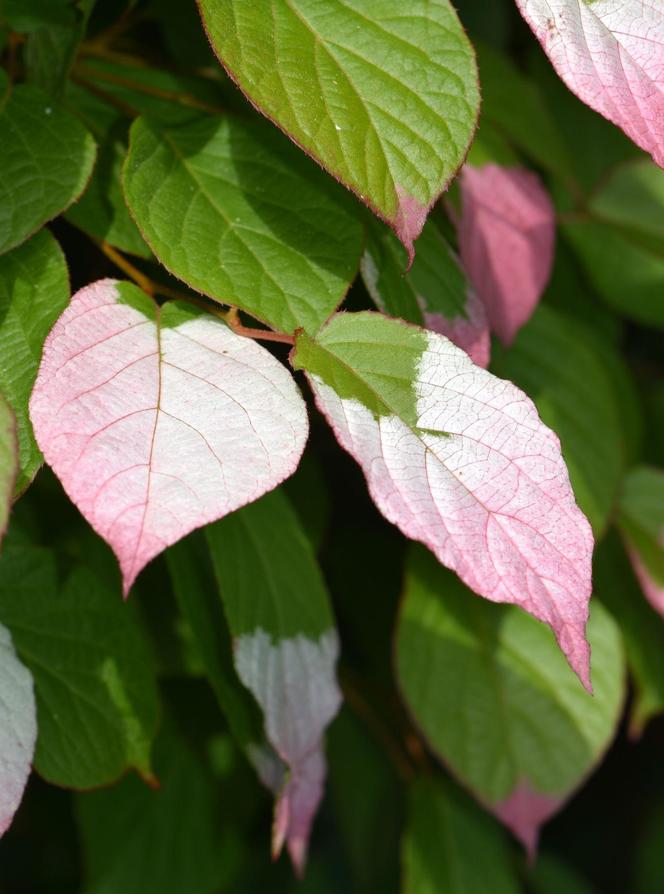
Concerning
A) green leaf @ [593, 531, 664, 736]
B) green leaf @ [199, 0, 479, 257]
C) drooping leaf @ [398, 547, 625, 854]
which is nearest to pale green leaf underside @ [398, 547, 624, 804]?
drooping leaf @ [398, 547, 625, 854]

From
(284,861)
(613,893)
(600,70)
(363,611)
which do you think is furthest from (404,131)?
(613,893)

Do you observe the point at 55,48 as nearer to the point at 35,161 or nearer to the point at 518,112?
the point at 35,161

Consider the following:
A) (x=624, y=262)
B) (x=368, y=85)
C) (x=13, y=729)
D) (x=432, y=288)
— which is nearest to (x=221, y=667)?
(x=13, y=729)

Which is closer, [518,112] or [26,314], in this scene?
[26,314]

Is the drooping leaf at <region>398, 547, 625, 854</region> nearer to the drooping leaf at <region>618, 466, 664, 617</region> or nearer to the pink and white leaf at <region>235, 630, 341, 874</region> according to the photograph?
the drooping leaf at <region>618, 466, 664, 617</region>

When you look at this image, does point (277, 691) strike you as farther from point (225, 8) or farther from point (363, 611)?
point (363, 611)

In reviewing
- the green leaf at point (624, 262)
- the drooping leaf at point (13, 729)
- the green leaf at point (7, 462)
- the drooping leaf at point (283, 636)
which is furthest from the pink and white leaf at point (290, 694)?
the green leaf at point (624, 262)
